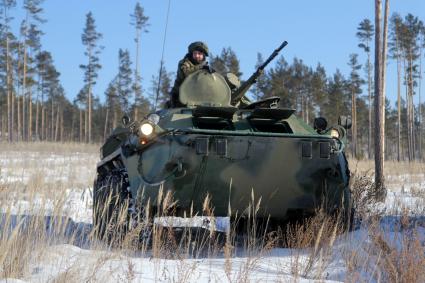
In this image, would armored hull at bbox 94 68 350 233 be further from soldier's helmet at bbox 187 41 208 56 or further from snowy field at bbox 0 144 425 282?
soldier's helmet at bbox 187 41 208 56

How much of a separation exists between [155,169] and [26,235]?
154cm

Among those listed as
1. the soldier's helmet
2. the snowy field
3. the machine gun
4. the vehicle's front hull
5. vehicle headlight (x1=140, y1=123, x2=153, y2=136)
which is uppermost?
the soldier's helmet

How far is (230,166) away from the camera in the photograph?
5207 mm

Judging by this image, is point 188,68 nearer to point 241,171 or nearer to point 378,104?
point 241,171

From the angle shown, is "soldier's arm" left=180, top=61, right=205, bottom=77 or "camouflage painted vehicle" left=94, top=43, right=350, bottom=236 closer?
"camouflage painted vehicle" left=94, top=43, right=350, bottom=236

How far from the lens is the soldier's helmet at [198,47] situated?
7.32m

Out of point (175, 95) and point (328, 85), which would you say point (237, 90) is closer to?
point (175, 95)

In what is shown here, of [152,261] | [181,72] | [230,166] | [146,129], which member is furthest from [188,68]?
[152,261]

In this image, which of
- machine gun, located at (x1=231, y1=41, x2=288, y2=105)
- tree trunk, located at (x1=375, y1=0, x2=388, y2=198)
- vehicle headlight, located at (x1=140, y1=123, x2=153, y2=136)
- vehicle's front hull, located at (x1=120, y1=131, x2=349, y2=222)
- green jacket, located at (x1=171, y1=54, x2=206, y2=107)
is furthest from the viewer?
tree trunk, located at (x1=375, y1=0, x2=388, y2=198)

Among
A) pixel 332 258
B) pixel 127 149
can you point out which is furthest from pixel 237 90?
pixel 332 258

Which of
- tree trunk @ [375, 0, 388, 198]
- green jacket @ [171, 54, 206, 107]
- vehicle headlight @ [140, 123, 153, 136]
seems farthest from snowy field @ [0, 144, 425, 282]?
tree trunk @ [375, 0, 388, 198]

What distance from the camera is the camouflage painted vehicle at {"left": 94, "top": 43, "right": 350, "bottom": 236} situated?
5148 millimetres

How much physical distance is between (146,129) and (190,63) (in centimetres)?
225

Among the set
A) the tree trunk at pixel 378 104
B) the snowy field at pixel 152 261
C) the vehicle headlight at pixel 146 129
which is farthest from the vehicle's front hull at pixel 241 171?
the tree trunk at pixel 378 104
